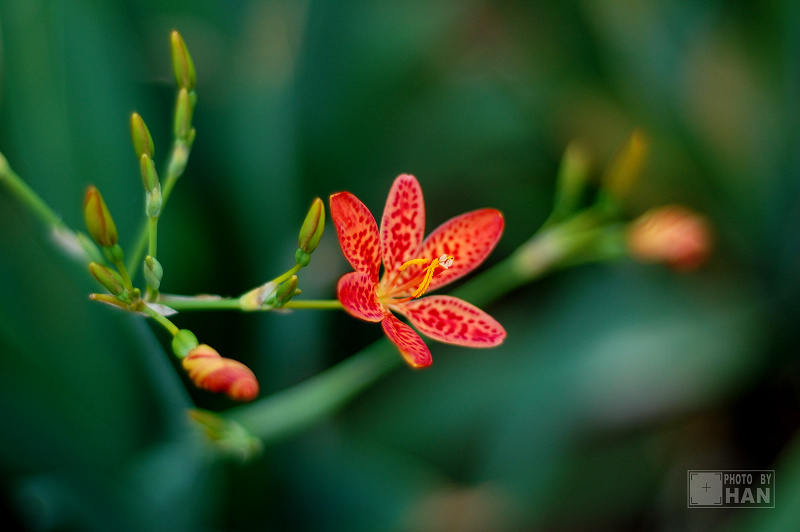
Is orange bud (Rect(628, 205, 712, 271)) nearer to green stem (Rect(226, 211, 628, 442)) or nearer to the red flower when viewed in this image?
green stem (Rect(226, 211, 628, 442))

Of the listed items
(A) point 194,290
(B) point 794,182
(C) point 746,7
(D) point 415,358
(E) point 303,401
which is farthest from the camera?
(C) point 746,7

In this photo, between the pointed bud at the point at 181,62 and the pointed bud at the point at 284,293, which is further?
the pointed bud at the point at 181,62

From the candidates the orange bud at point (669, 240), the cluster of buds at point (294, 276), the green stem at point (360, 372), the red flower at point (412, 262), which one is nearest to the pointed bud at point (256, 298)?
the cluster of buds at point (294, 276)

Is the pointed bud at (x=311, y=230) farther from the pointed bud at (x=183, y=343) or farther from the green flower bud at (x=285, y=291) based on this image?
the pointed bud at (x=183, y=343)

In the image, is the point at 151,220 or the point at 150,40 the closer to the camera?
the point at 151,220

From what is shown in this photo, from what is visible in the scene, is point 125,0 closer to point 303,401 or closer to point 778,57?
point 303,401

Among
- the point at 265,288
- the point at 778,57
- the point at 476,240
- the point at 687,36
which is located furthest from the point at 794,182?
the point at 265,288
